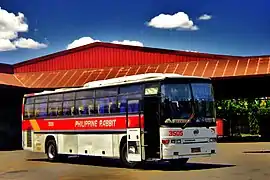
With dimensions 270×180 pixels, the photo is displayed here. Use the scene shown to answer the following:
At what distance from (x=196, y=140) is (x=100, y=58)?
942 inches

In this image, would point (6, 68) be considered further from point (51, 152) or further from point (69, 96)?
point (69, 96)

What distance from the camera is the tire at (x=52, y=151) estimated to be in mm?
22172

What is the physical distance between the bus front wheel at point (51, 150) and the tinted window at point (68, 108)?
184 cm

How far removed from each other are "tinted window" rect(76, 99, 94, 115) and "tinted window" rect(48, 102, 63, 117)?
1331 millimetres

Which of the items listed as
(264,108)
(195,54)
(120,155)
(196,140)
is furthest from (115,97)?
(264,108)

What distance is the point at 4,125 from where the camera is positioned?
38.7 metres

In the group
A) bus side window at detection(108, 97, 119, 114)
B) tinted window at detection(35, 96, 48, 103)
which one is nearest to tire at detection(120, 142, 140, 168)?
bus side window at detection(108, 97, 119, 114)

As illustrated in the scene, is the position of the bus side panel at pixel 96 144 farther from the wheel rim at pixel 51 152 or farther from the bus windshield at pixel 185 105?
the bus windshield at pixel 185 105

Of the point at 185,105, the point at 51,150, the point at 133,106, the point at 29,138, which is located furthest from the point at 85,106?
the point at 29,138

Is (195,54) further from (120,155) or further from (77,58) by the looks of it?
(120,155)

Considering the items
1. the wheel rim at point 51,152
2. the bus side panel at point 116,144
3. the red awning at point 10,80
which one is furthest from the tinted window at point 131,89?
the red awning at point 10,80

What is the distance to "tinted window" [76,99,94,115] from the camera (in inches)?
770

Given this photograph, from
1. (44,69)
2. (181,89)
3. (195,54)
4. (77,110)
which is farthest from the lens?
(44,69)

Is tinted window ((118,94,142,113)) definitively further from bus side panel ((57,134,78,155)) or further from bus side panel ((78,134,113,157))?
bus side panel ((57,134,78,155))
